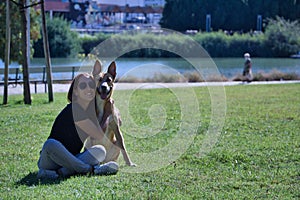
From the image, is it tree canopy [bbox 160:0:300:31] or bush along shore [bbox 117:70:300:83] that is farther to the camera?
tree canopy [bbox 160:0:300:31]

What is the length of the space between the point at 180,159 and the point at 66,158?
1.99m

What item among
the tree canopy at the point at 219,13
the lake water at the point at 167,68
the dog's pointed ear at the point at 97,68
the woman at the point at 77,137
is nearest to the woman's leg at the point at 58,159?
the woman at the point at 77,137

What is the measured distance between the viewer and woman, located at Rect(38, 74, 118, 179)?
22.5 ft

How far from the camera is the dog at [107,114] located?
681 centimetres

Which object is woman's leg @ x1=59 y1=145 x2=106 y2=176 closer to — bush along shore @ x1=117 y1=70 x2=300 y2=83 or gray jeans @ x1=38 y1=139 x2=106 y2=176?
gray jeans @ x1=38 y1=139 x2=106 y2=176

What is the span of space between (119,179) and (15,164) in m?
1.69

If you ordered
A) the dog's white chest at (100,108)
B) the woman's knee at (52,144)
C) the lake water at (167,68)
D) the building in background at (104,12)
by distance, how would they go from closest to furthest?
the woman's knee at (52,144)
the dog's white chest at (100,108)
the lake water at (167,68)
the building in background at (104,12)

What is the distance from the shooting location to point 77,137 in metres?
7.04

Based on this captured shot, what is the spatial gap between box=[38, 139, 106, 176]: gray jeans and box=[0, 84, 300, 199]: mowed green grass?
175mm

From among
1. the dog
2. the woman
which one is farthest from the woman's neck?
the dog

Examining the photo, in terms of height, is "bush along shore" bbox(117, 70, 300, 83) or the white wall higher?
the white wall

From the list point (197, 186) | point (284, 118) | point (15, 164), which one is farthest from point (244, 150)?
point (284, 118)

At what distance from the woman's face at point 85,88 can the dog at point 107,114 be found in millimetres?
62

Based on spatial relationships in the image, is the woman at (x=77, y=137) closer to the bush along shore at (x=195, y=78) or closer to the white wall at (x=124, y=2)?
the bush along shore at (x=195, y=78)
